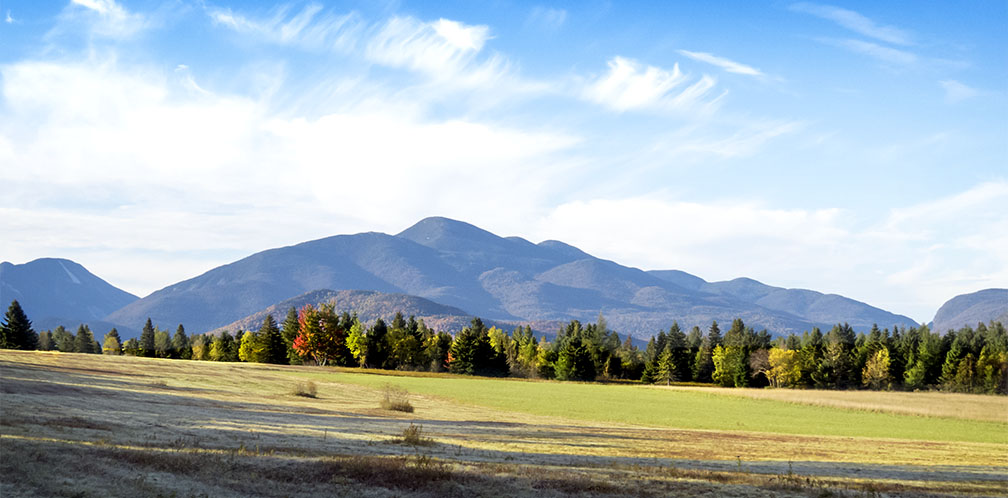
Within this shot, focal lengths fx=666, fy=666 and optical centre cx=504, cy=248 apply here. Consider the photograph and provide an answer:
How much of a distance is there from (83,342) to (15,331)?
38.7m

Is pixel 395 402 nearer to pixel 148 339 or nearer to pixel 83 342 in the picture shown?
pixel 83 342

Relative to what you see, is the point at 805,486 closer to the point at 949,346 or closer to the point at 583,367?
the point at 583,367

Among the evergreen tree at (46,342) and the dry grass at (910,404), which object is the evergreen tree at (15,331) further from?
the dry grass at (910,404)

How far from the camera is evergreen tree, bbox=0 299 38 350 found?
128 metres

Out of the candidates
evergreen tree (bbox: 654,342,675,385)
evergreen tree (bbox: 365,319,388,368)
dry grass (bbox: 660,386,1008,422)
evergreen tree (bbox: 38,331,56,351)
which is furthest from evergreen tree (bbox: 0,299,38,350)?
dry grass (bbox: 660,386,1008,422)

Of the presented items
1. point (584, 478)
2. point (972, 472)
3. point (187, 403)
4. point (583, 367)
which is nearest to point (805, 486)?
point (584, 478)

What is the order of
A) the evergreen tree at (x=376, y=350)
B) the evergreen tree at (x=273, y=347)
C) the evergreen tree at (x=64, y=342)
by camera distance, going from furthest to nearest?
the evergreen tree at (x=64, y=342) < the evergreen tree at (x=376, y=350) < the evergreen tree at (x=273, y=347)

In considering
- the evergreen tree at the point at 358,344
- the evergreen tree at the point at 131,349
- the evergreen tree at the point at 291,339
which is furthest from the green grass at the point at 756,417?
the evergreen tree at the point at 131,349

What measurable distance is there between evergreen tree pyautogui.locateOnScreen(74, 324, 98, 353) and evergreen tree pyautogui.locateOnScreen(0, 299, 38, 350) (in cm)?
3216

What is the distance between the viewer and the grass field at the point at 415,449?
Result: 60.9 feet

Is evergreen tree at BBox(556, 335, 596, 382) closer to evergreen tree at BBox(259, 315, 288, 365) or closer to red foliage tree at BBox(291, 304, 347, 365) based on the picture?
red foliage tree at BBox(291, 304, 347, 365)

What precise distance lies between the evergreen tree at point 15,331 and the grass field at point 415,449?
8536 cm

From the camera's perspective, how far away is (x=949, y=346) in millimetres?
139500

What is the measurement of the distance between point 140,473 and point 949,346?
526 ft
